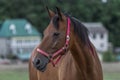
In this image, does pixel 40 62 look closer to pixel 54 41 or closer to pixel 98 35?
pixel 54 41

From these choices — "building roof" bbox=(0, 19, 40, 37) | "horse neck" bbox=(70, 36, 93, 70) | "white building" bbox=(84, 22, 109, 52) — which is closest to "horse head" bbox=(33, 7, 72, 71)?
"horse neck" bbox=(70, 36, 93, 70)

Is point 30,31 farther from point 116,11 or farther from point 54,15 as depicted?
point 54,15

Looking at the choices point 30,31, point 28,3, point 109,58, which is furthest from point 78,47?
point 28,3

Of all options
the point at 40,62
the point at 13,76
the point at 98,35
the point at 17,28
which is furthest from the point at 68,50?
the point at 98,35

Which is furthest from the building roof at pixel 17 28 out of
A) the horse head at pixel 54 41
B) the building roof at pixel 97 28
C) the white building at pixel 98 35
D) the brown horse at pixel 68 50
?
the horse head at pixel 54 41

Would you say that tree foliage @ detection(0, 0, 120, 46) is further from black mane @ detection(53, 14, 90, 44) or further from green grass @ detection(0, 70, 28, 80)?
black mane @ detection(53, 14, 90, 44)

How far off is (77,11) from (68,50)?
235ft

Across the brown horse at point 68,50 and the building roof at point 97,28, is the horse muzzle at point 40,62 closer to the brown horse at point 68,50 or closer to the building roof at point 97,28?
the brown horse at point 68,50

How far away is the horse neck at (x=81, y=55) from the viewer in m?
6.29

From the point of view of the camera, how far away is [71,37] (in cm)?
612

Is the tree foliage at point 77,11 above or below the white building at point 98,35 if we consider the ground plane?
above

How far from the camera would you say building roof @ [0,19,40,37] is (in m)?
69.5

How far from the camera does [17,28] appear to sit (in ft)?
233

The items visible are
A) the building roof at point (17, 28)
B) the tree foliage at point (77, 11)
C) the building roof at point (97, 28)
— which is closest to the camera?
the building roof at point (17, 28)
